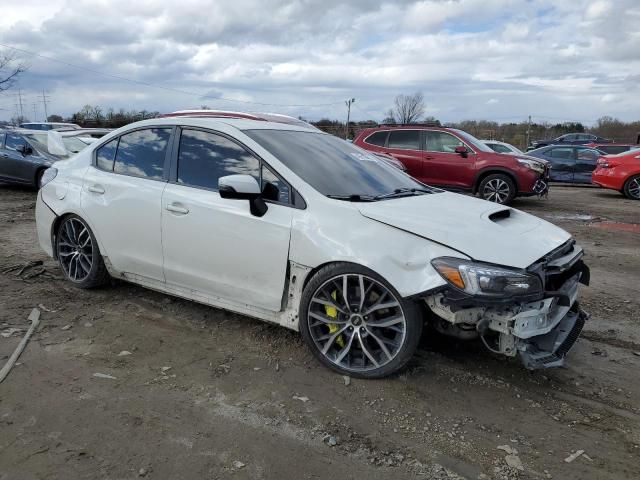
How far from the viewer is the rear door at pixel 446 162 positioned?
11938 mm

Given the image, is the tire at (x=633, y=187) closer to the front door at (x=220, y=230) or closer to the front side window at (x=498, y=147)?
the front side window at (x=498, y=147)

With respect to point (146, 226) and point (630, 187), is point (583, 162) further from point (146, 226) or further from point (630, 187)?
point (146, 226)

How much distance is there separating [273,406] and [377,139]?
10.1 metres

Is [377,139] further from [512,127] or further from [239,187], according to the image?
[512,127]

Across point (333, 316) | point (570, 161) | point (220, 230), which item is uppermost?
point (220, 230)

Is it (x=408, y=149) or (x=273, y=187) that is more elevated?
(x=273, y=187)

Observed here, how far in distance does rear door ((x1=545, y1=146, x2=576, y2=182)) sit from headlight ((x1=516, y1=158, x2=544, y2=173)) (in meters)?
5.98

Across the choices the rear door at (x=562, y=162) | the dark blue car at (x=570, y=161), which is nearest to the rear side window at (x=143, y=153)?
the dark blue car at (x=570, y=161)

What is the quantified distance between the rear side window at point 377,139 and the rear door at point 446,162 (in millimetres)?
955

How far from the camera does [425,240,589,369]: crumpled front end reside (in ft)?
10.2

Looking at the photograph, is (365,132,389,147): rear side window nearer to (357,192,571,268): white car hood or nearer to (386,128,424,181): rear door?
(386,128,424,181): rear door

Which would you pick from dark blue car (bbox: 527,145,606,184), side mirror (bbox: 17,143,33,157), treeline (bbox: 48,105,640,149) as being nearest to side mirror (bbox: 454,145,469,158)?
dark blue car (bbox: 527,145,606,184)

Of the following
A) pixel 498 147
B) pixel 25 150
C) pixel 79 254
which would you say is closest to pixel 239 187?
pixel 79 254

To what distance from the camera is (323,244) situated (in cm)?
348
